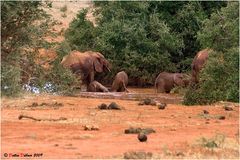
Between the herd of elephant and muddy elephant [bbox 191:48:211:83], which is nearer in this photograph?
muddy elephant [bbox 191:48:211:83]

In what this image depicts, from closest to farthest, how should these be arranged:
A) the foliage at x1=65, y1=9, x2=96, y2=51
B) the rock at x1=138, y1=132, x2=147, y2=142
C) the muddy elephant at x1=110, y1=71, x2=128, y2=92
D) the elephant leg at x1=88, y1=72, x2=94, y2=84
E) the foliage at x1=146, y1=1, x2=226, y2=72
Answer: the rock at x1=138, y1=132, x2=147, y2=142 < the muddy elephant at x1=110, y1=71, x2=128, y2=92 < the elephant leg at x1=88, y1=72, x2=94, y2=84 < the foliage at x1=146, y1=1, x2=226, y2=72 < the foliage at x1=65, y1=9, x2=96, y2=51

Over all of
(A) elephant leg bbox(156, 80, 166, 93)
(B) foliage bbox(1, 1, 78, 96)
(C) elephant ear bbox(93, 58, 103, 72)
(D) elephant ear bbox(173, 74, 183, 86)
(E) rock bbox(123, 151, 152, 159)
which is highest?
(B) foliage bbox(1, 1, 78, 96)

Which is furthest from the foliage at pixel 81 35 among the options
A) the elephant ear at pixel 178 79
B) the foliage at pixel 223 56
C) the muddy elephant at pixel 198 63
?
the foliage at pixel 223 56

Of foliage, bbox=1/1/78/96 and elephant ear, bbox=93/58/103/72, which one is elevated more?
foliage, bbox=1/1/78/96

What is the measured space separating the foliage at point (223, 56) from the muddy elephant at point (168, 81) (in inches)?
275

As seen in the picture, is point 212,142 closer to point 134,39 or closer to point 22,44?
point 22,44

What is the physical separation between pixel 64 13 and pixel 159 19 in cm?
1770

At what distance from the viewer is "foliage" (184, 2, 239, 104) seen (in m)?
14.0

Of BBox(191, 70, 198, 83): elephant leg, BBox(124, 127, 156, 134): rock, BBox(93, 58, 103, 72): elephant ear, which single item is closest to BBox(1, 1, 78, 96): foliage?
BBox(124, 127, 156, 134): rock

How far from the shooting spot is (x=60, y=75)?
13.9 metres

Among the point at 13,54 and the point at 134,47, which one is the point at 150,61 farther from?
the point at 13,54

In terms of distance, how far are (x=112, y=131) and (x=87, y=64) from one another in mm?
13451

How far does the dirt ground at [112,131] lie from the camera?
8.33 meters

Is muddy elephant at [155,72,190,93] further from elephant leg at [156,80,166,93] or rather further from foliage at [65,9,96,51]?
foliage at [65,9,96,51]
